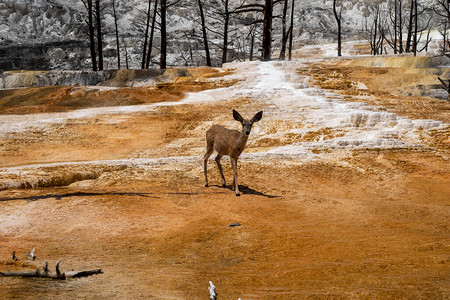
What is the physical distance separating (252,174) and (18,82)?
65.1ft

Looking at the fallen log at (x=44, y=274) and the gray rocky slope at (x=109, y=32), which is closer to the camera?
the fallen log at (x=44, y=274)

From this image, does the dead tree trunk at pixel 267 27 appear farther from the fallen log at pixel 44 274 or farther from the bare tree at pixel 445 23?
the fallen log at pixel 44 274

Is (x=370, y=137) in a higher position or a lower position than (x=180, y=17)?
lower

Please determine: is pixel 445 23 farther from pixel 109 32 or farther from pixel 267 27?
pixel 109 32

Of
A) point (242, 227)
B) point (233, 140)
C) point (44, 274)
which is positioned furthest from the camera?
point (233, 140)

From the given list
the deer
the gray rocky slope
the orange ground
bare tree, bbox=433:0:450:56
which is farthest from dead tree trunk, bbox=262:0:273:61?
the gray rocky slope

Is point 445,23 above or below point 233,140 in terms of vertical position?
above

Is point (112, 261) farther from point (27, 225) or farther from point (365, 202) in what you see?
point (365, 202)

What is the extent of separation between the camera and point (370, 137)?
1301 centimetres

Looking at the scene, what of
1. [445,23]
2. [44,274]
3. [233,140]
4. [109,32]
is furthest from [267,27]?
[109,32]

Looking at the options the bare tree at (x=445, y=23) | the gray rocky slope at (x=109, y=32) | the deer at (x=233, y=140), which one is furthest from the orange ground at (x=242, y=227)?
the gray rocky slope at (x=109, y=32)

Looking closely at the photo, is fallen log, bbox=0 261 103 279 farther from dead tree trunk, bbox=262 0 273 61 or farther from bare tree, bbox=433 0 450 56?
dead tree trunk, bbox=262 0 273 61

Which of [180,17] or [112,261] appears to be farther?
[180,17]

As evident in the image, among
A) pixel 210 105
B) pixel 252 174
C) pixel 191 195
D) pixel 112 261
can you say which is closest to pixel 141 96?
pixel 210 105
